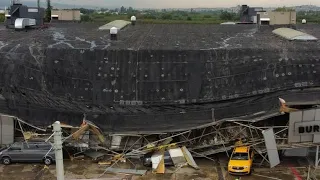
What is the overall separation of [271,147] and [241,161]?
69.4 inches

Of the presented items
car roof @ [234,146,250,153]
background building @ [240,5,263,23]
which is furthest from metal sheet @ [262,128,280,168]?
background building @ [240,5,263,23]

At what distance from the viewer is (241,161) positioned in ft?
70.5

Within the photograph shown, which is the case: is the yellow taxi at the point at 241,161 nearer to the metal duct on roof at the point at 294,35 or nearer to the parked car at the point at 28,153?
the metal duct on roof at the point at 294,35

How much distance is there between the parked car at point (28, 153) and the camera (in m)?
22.7

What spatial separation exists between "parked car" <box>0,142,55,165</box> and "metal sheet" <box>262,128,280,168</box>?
10.9 meters

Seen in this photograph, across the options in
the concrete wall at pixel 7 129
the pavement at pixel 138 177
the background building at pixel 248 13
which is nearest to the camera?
the pavement at pixel 138 177

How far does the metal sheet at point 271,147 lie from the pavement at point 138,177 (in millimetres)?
504

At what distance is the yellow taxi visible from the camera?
21.2m

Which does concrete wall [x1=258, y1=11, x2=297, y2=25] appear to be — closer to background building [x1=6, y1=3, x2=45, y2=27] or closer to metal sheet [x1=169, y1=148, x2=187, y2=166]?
metal sheet [x1=169, y1=148, x2=187, y2=166]

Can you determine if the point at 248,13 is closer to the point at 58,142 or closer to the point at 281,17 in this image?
the point at 281,17

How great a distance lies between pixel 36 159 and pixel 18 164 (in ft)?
3.41

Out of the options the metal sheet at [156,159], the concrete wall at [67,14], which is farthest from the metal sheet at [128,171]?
the concrete wall at [67,14]

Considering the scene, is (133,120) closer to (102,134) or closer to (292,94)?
(102,134)

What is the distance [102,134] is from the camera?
23312 millimetres
